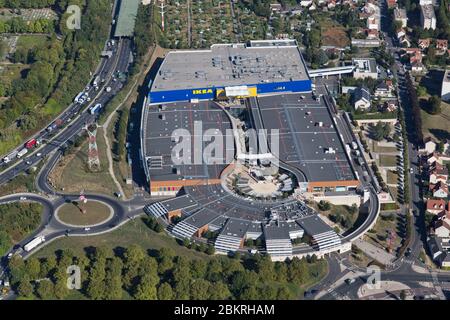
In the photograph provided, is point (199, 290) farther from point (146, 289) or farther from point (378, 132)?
point (378, 132)

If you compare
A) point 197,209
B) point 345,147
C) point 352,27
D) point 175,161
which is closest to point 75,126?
point 175,161

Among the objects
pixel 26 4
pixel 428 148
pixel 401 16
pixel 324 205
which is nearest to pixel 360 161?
pixel 324 205

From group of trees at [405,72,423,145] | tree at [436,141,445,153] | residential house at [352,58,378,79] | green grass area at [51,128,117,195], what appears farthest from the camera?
residential house at [352,58,378,79]

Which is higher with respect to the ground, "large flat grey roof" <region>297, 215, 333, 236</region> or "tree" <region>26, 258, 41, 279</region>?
"large flat grey roof" <region>297, 215, 333, 236</region>

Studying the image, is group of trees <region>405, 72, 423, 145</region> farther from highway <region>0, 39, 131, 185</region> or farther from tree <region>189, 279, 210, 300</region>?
highway <region>0, 39, 131, 185</region>

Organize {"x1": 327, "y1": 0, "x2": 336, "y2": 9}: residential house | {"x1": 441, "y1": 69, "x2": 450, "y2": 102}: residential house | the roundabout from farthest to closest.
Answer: {"x1": 327, "y1": 0, "x2": 336, "y2": 9}: residential house
{"x1": 441, "y1": 69, "x2": 450, "y2": 102}: residential house
the roundabout

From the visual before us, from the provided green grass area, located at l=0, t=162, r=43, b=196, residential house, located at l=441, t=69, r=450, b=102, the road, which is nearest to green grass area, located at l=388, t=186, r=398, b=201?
the road
